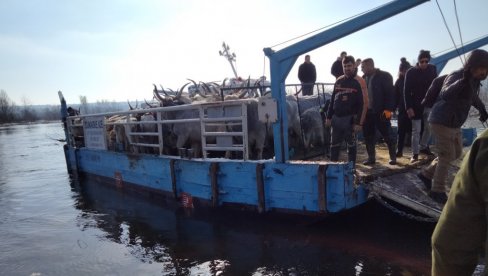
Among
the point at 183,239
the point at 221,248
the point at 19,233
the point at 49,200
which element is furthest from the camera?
the point at 49,200

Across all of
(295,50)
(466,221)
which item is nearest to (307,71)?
(295,50)

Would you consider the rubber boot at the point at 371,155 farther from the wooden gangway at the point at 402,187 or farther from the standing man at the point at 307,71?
the standing man at the point at 307,71

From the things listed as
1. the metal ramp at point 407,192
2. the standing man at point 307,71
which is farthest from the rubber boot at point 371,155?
the standing man at point 307,71

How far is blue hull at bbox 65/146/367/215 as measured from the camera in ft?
17.5

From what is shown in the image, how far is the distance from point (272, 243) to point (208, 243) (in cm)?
107

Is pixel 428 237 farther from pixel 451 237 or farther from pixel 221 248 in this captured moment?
pixel 451 237

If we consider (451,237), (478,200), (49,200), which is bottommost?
(49,200)

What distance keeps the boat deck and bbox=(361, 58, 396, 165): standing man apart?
34cm

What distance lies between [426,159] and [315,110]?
10.7ft

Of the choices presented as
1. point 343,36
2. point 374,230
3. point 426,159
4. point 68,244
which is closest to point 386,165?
point 426,159

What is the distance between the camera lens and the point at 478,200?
1.31 m

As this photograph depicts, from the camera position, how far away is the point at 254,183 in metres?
6.07

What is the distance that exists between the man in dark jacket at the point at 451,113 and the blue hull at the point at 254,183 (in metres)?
1.09

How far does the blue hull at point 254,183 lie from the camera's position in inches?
210
